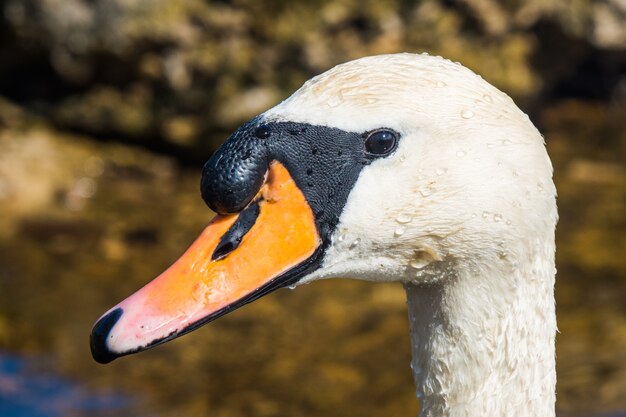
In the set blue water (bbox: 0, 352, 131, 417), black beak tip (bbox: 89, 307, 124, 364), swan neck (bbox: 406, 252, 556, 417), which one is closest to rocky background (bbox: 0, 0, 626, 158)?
blue water (bbox: 0, 352, 131, 417)

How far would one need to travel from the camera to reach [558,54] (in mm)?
9242

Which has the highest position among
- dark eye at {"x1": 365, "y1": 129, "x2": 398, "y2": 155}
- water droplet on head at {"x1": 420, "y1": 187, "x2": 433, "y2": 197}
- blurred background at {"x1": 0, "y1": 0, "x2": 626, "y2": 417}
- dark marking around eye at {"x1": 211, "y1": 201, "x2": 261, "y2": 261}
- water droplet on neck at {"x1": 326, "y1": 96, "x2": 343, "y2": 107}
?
blurred background at {"x1": 0, "y1": 0, "x2": 626, "y2": 417}

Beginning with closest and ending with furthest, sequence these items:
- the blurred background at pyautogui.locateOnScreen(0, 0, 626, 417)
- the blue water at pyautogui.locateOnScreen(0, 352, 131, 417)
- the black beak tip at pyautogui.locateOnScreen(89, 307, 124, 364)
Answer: the black beak tip at pyautogui.locateOnScreen(89, 307, 124, 364)
the blue water at pyautogui.locateOnScreen(0, 352, 131, 417)
the blurred background at pyautogui.locateOnScreen(0, 0, 626, 417)

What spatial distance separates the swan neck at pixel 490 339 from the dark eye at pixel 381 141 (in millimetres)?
389

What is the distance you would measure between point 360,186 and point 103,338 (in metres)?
0.73

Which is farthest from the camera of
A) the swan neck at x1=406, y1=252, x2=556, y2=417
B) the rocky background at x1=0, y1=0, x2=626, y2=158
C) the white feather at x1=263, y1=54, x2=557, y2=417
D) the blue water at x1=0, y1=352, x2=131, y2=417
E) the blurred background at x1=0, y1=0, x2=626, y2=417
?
the rocky background at x1=0, y1=0, x2=626, y2=158

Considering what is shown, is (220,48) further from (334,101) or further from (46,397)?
(334,101)

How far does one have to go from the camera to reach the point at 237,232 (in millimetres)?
2676

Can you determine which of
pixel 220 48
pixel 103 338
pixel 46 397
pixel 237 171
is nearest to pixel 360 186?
pixel 237 171

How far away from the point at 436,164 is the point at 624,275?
4.66 metres

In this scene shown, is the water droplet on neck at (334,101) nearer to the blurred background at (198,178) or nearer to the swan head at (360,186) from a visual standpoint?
the swan head at (360,186)

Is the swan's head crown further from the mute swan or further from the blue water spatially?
the blue water

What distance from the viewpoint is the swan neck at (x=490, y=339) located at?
2.77 metres

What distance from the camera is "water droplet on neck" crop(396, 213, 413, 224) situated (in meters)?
2.71
